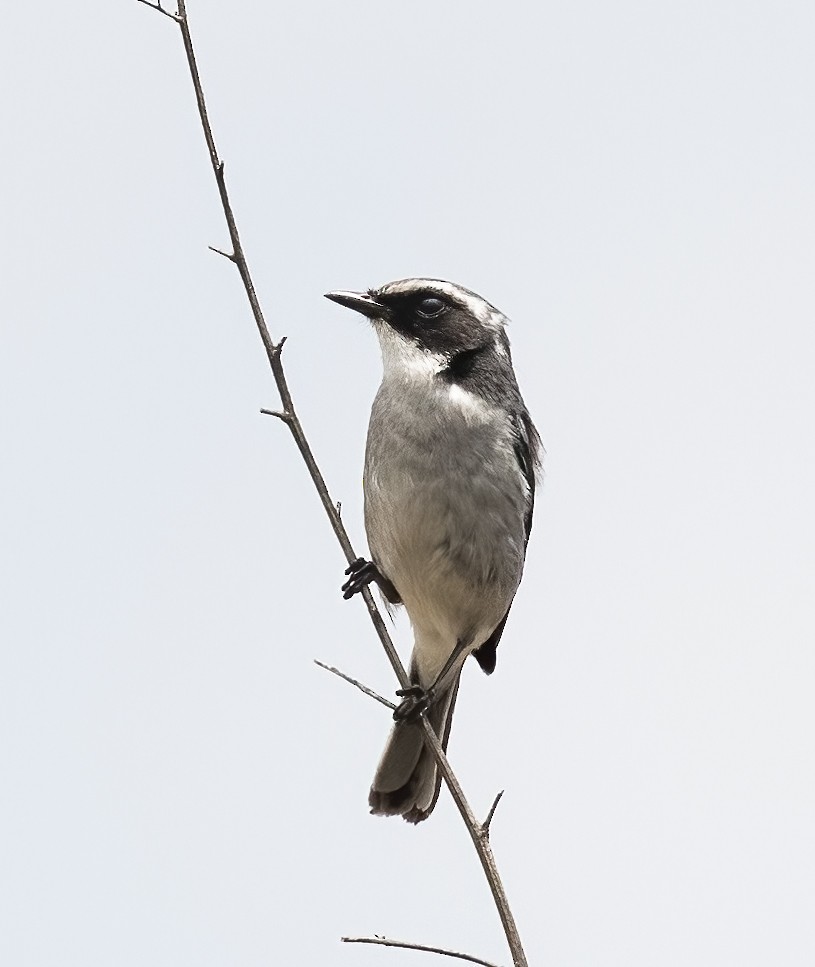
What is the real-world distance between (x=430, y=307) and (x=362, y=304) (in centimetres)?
41

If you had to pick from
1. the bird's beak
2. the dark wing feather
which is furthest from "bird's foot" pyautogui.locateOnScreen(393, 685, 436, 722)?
the bird's beak

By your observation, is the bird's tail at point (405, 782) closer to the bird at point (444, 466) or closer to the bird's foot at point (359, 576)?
the bird at point (444, 466)

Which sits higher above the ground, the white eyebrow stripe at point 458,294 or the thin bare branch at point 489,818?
the white eyebrow stripe at point 458,294

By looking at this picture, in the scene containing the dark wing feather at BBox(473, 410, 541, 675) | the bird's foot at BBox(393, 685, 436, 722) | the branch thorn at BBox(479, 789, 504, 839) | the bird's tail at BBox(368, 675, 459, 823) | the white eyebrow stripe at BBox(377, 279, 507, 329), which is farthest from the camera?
the bird's tail at BBox(368, 675, 459, 823)

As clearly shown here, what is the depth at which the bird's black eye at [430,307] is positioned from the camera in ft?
24.4

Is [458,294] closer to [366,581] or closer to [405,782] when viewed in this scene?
[366,581]

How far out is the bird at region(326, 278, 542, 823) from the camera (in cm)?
712

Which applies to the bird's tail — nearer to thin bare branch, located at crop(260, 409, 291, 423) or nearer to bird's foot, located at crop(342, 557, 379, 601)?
bird's foot, located at crop(342, 557, 379, 601)

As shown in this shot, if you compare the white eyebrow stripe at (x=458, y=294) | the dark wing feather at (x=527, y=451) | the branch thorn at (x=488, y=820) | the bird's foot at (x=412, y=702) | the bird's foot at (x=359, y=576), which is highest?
the white eyebrow stripe at (x=458, y=294)

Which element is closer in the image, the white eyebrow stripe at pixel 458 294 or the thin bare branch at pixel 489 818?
the thin bare branch at pixel 489 818

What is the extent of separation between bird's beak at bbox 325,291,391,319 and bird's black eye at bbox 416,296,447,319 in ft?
0.65

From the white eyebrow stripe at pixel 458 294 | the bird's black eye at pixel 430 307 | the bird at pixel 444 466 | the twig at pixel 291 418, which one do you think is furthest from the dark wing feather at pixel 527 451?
the twig at pixel 291 418

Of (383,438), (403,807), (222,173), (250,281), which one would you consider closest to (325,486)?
(250,281)

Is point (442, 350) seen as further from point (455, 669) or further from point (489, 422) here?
point (455, 669)
